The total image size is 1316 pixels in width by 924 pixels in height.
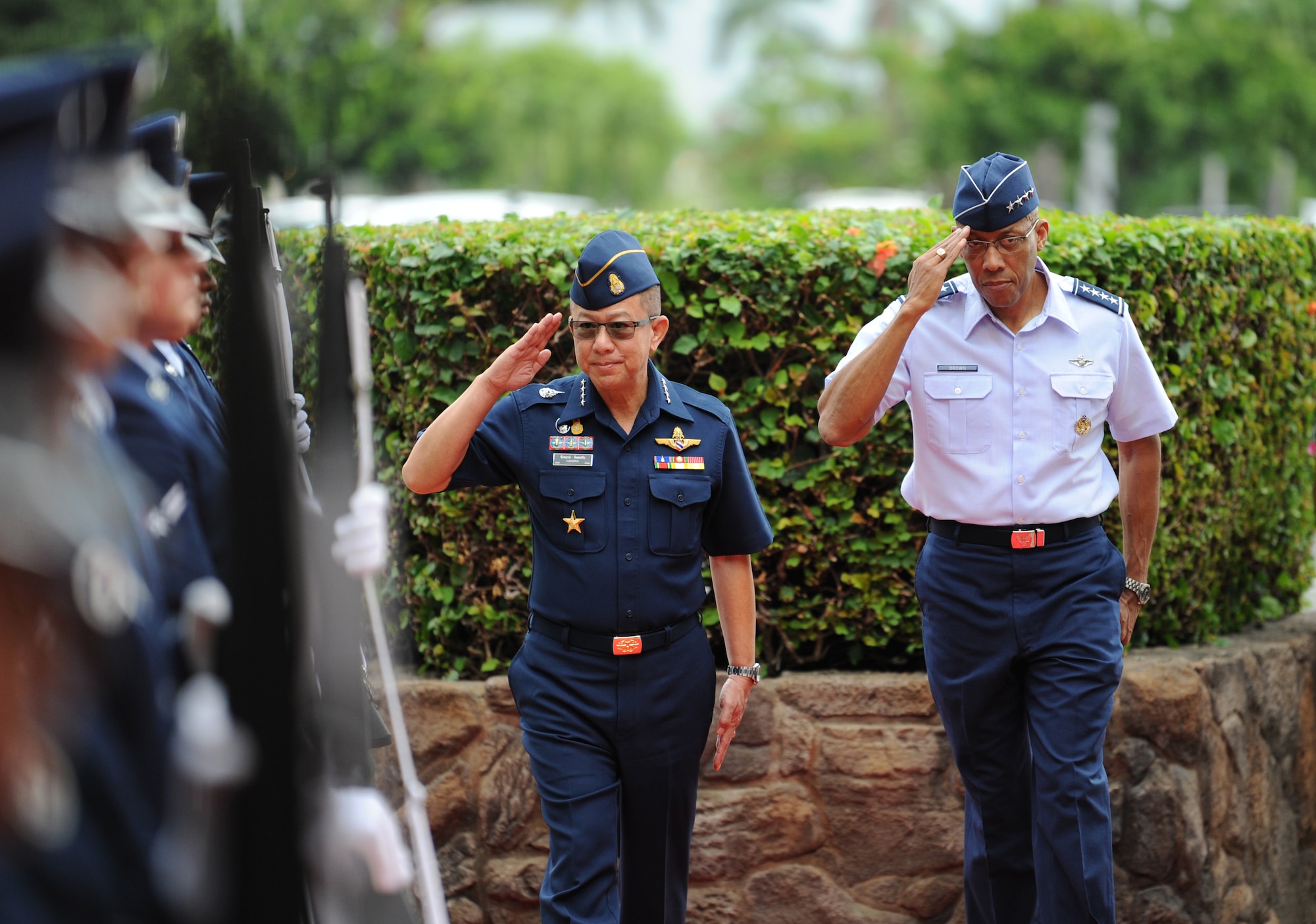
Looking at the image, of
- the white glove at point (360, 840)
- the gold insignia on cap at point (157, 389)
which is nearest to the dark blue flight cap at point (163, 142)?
the gold insignia on cap at point (157, 389)

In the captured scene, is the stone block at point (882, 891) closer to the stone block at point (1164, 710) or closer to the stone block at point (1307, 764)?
the stone block at point (1164, 710)

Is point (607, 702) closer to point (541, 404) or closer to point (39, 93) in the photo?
point (541, 404)

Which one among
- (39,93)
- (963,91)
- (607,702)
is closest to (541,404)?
(607,702)

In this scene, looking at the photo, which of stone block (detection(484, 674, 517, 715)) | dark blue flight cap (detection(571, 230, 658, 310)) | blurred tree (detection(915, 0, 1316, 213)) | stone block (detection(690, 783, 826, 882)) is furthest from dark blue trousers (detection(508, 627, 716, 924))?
blurred tree (detection(915, 0, 1316, 213))

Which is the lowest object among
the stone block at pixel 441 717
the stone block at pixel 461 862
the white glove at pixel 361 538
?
the stone block at pixel 461 862

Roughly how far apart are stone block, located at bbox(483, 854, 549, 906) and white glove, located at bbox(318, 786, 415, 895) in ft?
9.60

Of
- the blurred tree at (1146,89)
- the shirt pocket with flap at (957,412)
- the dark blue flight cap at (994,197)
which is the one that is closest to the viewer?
the dark blue flight cap at (994,197)

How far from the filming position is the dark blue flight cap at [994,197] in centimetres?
354

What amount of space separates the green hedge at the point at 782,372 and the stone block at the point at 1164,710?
0.37m

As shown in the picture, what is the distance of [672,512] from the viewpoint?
3.38 meters

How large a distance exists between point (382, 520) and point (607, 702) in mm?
1521

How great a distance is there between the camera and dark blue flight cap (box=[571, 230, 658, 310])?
10.9 ft

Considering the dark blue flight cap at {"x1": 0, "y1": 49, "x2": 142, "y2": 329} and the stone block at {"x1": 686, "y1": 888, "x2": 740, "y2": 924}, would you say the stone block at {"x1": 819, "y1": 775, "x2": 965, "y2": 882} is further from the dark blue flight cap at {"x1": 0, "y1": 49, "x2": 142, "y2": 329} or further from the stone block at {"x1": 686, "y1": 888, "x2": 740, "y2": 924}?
the dark blue flight cap at {"x1": 0, "y1": 49, "x2": 142, "y2": 329}

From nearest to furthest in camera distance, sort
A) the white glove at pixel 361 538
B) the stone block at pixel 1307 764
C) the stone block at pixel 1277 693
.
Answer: the white glove at pixel 361 538
the stone block at pixel 1277 693
the stone block at pixel 1307 764
